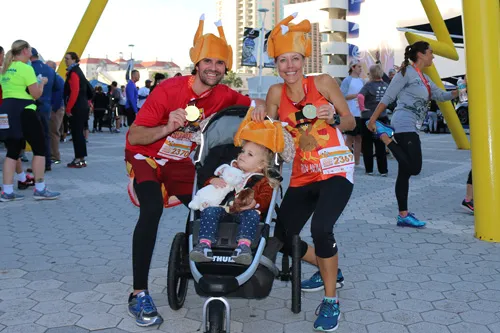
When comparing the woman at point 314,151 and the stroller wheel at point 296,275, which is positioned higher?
the woman at point 314,151

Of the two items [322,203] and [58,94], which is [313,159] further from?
[58,94]

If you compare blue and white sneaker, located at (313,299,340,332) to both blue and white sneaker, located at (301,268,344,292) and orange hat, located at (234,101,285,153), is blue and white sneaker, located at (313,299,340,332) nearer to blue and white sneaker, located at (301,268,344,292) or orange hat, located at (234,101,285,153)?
blue and white sneaker, located at (301,268,344,292)

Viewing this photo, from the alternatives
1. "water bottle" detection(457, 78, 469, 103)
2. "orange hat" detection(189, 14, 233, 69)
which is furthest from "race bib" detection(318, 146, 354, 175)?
"water bottle" detection(457, 78, 469, 103)

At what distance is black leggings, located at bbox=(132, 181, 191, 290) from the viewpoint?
374cm

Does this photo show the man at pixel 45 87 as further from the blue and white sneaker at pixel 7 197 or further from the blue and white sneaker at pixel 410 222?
the blue and white sneaker at pixel 410 222

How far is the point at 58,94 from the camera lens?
11344 millimetres

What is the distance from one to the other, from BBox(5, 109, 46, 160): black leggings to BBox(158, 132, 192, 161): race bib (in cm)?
438

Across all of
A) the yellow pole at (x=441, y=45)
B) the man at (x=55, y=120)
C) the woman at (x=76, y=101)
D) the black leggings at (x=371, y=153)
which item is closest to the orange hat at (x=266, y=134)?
the yellow pole at (x=441, y=45)

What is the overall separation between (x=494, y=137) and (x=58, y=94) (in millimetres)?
8580

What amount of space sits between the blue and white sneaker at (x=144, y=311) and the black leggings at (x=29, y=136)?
15.2 ft

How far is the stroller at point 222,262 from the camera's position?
3176 mm

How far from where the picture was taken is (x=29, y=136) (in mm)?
7680

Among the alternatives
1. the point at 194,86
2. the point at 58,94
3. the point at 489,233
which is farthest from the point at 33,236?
the point at 58,94

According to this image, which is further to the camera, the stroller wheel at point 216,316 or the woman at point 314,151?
the woman at point 314,151
